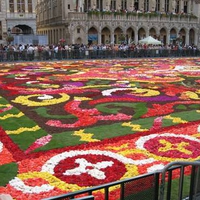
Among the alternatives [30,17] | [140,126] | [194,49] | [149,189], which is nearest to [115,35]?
[30,17]

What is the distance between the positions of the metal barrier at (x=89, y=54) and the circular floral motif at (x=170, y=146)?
59.8 feet

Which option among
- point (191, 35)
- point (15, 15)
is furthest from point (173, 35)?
point (15, 15)

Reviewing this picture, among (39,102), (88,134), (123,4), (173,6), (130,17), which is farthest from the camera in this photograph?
(173,6)

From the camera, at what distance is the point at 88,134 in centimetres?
630

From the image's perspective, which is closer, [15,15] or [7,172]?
[7,172]

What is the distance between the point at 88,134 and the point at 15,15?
30.1 m

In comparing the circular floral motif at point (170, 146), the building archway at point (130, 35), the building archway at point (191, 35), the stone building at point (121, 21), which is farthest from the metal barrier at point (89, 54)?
the building archway at point (191, 35)

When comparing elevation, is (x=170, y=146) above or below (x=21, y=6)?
below

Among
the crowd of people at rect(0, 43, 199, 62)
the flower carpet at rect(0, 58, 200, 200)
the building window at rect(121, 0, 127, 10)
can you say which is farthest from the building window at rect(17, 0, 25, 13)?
the flower carpet at rect(0, 58, 200, 200)

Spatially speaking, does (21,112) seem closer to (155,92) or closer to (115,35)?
(155,92)

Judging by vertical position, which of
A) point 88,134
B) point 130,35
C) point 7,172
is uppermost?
point 130,35

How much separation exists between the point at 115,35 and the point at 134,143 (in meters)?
39.5

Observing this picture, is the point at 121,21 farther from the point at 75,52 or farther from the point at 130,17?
the point at 75,52

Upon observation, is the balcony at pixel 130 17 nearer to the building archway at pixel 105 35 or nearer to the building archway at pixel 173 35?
the building archway at pixel 173 35
